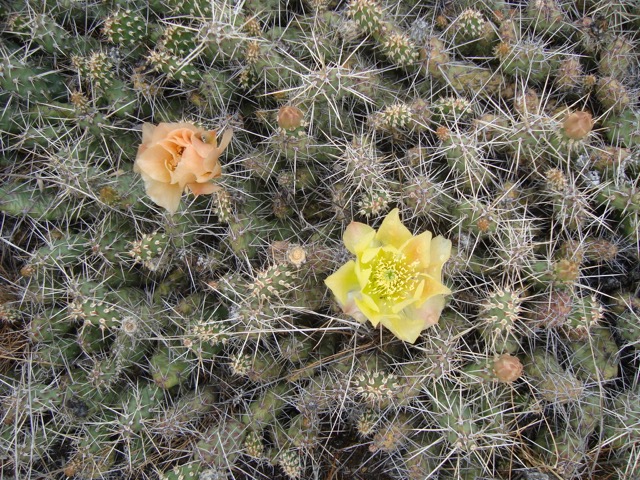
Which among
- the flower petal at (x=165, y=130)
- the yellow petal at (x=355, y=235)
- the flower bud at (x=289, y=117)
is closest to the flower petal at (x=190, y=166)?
the flower petal at (x=165, y=130)

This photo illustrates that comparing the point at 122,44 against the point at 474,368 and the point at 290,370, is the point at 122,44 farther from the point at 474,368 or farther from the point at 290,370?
the point at 474,368

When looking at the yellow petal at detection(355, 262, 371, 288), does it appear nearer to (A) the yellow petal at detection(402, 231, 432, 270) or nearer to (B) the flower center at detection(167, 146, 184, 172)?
(A) the yellow petal at detection(402, 231, 432, 270)

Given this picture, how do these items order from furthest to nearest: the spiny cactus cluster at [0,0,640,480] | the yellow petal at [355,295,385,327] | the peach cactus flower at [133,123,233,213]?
the spiny cactus cluster at [0,0,640,480] < the peach cactus flower at [133,123,233,213] < the yellow petal at [355,295,385,327]

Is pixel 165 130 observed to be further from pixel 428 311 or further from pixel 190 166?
pixel 428 311

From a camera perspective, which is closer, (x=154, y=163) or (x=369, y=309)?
→ (x=369, y=309)

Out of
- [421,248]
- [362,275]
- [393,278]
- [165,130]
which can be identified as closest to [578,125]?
[421,248]

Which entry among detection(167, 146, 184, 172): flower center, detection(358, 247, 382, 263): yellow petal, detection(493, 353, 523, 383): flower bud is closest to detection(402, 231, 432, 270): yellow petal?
detection(358, 247, 382, 263): yellow petal

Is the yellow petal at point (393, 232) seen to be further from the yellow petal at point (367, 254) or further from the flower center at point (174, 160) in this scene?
the flower center at point (174, 160)
